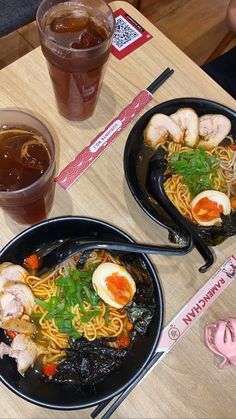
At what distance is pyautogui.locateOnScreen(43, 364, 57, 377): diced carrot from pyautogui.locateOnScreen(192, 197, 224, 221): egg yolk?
1.76 feet

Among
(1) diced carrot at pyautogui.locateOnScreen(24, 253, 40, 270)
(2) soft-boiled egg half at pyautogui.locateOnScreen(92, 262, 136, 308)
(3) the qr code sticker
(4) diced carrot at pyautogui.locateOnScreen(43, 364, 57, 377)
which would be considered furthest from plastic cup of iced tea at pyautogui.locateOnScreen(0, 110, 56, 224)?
(3) the qr code sticker

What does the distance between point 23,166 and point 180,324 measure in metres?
0.56

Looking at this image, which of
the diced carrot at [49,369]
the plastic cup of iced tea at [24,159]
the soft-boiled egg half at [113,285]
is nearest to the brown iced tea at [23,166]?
the plastic cup of iced tea at [24,159]

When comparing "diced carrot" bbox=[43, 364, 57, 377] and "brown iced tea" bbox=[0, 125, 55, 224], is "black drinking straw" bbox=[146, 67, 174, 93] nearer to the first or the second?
"brown iced tea" bbox=[0, 125, 55, 224]

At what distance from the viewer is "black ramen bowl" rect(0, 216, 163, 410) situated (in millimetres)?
917

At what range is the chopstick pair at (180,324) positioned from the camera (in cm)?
102

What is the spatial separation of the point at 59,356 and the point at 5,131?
1.85ft

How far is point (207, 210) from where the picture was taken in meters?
1.16

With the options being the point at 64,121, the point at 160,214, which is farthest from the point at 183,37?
the point at 160,214

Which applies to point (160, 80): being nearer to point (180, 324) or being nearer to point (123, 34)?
point (123, 34)

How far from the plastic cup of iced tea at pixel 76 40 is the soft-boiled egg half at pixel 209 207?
42 cm

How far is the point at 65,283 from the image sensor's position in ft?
3.50

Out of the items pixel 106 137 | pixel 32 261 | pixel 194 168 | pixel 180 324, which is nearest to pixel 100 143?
pixel 106 137

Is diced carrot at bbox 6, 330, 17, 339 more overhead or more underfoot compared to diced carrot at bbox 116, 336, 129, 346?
more underfoot
